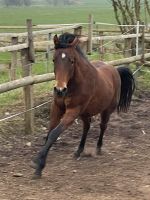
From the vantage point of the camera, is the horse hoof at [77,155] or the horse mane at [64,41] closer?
the horse mane at [64,41]

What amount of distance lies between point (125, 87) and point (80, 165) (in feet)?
6.97

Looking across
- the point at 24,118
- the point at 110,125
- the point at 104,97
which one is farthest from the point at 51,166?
the point at 110,125

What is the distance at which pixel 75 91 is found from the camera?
611cm

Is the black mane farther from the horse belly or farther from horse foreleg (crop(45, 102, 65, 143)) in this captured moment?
the horse belly

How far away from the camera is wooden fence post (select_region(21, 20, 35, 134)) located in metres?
7.44

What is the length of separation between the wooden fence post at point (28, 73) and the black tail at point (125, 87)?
4.73 ft

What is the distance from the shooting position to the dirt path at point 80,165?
17.0ft

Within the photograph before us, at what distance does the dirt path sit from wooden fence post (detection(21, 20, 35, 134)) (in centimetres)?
18

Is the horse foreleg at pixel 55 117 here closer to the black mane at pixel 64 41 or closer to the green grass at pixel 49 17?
the black mane at pixel 64 41

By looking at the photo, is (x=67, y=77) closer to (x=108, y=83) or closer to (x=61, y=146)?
(x=108, y=83)

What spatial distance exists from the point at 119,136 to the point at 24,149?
5.72 ft

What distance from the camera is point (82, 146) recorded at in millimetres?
6820

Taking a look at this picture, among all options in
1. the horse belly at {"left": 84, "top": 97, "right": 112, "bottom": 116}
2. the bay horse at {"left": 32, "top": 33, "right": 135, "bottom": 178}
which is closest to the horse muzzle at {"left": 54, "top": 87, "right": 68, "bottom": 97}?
the bay horse at {"left": 32, "top": 33, "right": 135, "bottom": 178}

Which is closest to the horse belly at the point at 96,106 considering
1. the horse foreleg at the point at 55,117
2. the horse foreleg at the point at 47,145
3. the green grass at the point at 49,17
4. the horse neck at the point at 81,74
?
the horse neck at the point at 81,74
